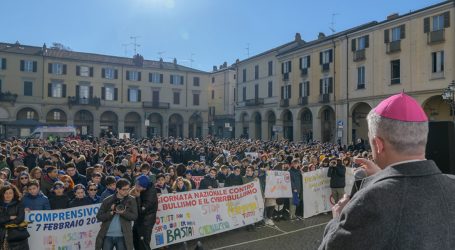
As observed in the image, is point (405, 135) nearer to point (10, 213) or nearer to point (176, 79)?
point (10, 213)

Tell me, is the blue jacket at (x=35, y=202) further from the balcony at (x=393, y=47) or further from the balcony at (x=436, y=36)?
the balcony at (x=393, y=47)

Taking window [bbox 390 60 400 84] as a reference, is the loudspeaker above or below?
below

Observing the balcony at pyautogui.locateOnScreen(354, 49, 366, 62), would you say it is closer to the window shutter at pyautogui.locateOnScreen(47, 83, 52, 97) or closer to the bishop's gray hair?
the bishop's gray hair

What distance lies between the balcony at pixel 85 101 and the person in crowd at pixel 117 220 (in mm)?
50947

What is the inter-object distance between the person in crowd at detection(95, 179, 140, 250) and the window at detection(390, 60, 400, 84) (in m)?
31.0

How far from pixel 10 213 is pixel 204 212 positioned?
4.34 m

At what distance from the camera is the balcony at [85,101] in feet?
173

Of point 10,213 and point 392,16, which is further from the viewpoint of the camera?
point 392,16

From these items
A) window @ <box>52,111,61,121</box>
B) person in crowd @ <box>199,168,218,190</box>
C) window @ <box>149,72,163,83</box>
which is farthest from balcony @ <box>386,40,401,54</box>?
window @ <box>52,111,61,121</box>

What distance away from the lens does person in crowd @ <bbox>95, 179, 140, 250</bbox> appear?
245 inches

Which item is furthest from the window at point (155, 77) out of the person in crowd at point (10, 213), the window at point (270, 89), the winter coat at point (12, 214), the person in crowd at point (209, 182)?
the winter coat at point (12, 214)

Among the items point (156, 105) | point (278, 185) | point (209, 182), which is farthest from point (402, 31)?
point (156, 105)

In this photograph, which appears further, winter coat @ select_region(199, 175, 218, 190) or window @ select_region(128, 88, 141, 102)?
window @ select_region(128, 88, 141, 102)

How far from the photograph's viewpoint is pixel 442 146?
3.41 meters
